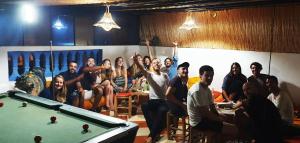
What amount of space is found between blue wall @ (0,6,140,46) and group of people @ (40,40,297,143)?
4.52 feet

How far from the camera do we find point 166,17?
28.0 ft

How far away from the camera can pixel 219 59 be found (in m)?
7.30

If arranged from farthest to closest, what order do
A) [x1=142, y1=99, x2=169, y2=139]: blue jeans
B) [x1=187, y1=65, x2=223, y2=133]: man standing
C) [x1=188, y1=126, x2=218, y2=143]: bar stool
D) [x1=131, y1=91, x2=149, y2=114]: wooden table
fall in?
1. [x1=131, y1=91, x2=149, y2=114]: wooden table
2. [x1=142, y1=99, x2=169, y2=139]: blue jeans
3. [x1=188, y1=126, x2=218, y2=143]: bar stool
4. [x1=187, y1=65, x2=223, y2=133]: man standing

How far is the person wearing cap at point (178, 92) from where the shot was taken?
492 cm

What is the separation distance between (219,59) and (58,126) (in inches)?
195

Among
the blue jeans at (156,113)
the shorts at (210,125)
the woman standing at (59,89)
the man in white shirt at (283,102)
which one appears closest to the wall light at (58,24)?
the woman standing at (59,89)

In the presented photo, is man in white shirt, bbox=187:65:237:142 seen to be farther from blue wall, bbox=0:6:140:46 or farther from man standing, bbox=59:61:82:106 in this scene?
blue wall, bbox=0:6:140:46

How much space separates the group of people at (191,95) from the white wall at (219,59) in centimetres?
51

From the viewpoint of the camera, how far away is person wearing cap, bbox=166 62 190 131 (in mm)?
4920

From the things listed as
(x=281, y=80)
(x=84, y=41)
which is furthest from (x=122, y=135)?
(x=84, y=41)

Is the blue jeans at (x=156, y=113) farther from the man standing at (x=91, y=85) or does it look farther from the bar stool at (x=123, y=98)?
the man standing at (x=91, y=85)

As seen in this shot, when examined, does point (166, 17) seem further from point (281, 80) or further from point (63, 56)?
point (281, 80)

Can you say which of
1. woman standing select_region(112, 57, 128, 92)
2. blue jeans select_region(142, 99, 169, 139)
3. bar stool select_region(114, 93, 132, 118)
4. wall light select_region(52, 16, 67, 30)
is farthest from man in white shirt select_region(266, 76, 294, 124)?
wall light select_region(52, 16, 67, 30)

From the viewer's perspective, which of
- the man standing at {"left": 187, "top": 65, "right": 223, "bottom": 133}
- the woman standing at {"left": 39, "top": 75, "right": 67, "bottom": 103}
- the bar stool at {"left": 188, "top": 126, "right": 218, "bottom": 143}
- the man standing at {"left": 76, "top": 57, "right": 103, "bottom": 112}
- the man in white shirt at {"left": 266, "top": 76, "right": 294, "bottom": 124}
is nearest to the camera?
the man standing at {"left": 187, "top": 65, "right": 223, "bottom": 133}
